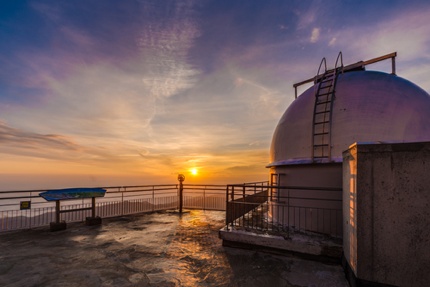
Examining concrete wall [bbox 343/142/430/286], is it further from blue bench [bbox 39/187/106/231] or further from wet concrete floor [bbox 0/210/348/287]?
blue bench [bbox 39/187/106/231]

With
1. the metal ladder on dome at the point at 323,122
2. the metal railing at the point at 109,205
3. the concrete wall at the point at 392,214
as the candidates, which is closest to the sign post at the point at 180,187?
the metal railing at the point at 109,205

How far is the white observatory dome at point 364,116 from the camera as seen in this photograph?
273 inches

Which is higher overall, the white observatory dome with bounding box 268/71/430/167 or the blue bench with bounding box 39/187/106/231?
the white observatory dome with bounding box 268/71/430/167

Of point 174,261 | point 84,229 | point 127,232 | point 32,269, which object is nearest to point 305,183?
point 174,261

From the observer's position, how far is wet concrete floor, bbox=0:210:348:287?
5004mm

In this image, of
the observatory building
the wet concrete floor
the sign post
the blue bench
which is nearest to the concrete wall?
the wet concrete floor

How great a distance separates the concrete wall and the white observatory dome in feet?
9.70

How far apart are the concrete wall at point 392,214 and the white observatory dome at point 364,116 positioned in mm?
2957

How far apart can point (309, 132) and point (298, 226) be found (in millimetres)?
3553

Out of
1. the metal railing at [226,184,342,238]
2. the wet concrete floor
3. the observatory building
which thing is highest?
the observatory building

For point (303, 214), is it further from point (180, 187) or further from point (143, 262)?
point (180, 187)

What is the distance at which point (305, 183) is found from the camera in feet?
25.9

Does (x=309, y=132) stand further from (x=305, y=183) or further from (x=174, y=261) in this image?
(x=174, y=261)

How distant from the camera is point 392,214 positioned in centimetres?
416
